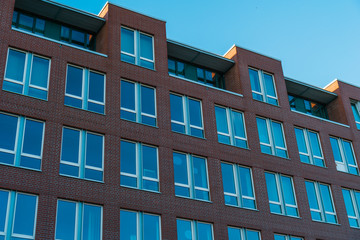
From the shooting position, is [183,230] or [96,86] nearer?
[183,230]

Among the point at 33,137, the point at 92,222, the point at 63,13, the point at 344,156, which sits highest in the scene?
the point at 63,13

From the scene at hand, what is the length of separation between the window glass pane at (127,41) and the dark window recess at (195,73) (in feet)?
12.0

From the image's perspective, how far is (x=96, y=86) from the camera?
26609 millimetres

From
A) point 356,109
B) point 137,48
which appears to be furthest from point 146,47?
point 356,109

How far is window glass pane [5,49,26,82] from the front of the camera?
24609 mm

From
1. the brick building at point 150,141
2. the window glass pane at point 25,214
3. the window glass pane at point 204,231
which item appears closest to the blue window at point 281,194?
the brick building at point 150,141

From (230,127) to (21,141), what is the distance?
11903 millimetres

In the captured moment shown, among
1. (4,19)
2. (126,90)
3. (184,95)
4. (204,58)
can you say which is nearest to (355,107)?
(204,58)

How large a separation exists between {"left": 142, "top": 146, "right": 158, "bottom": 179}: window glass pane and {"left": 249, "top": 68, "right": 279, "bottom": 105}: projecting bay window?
8722mm

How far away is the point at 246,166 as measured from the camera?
2914cm

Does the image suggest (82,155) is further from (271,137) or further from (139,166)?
(271,137)

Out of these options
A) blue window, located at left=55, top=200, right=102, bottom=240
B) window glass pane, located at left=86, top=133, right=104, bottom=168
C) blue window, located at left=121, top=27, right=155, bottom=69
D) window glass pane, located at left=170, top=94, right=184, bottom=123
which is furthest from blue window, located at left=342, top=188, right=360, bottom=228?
blue window, located at left=55, top=200, right=102, bottom=240

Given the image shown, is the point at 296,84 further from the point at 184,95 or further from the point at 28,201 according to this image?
the point at 28,201

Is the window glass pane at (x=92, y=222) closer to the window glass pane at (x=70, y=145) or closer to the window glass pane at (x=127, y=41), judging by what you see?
the window glass pane at (x=70, y=145)
